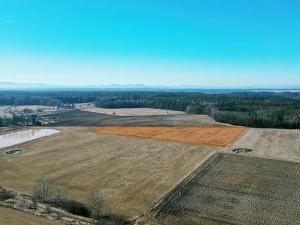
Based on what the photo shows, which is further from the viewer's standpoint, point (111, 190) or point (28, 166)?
point (28, 166)

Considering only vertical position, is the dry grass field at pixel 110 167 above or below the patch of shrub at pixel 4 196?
above

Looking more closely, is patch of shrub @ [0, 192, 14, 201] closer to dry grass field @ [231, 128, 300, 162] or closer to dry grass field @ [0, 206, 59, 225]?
dry grass field @ [0, 206, 59, 225]

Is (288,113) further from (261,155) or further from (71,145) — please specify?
(71,145)

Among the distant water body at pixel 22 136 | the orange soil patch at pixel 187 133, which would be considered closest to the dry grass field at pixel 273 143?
the orange soil patch at pixel 187 133

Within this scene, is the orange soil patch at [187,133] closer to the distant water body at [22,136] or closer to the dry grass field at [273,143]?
the dry grass field at [273,143]

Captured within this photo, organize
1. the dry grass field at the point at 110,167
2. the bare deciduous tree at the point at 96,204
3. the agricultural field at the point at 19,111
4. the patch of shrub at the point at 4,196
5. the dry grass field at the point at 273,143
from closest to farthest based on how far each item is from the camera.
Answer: the bare deciduous tree at the point at 96,204 → the patch of shrub at the point at 4,196 → the dry grass field at the point at 110,167 → the dry grass field at the point at 273,143 → the agricultural field at the point at 19,111

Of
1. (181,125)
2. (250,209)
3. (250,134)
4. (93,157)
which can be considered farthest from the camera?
(181,125)

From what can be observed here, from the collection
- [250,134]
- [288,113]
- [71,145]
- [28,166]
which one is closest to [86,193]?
[28,166]
